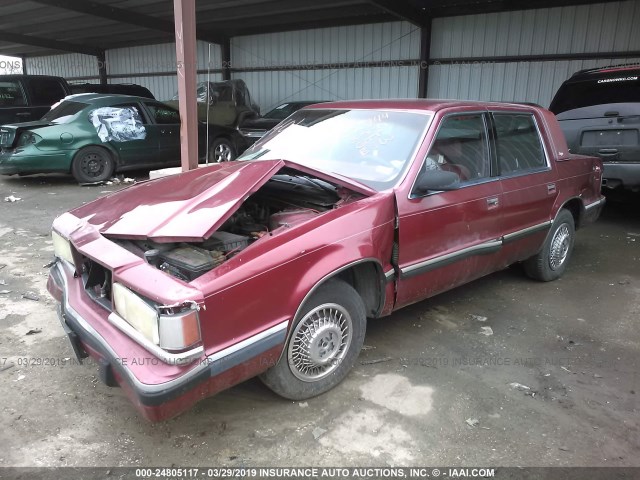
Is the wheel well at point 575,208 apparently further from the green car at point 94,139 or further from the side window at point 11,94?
the side window at point 11,94

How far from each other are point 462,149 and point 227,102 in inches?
401

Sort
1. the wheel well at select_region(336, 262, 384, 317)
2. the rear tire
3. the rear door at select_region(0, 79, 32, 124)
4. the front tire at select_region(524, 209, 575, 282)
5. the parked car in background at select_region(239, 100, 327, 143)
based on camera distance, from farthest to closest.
Answer: the parked car in background at select_region(239, 100, 327, 143)
the rear door at select_region(0, 79, 32, 124)
the rear tire
the front tire at select_region(524, 209, 575, 282)
the wheel well at select_region(336, 262, 384, 317)

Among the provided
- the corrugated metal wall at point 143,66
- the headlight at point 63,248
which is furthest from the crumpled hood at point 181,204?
the corrugated metal wall at point 143,66

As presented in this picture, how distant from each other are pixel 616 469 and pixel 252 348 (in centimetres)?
179

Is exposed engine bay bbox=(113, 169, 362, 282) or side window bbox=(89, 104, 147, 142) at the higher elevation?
side window bbox=(89, 104, 147, 142)

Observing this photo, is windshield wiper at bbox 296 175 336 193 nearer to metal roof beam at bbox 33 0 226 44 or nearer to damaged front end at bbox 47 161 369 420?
damaged front end at bbox 47 161 369 420

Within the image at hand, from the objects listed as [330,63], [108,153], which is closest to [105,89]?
[108,153]

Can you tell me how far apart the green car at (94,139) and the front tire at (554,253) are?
24.1 feet

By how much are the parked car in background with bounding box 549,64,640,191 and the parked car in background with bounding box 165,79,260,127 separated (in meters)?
8.21

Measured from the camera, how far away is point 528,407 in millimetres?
2775

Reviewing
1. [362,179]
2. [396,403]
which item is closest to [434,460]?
[396,403]

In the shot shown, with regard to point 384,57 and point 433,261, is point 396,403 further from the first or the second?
point 384,57

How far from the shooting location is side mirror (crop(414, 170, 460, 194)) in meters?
3.01

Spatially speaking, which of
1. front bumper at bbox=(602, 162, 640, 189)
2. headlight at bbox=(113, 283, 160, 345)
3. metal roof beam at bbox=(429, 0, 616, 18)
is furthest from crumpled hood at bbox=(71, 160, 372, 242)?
metal roof beam at bbox=(429, 0, 616, 18)
